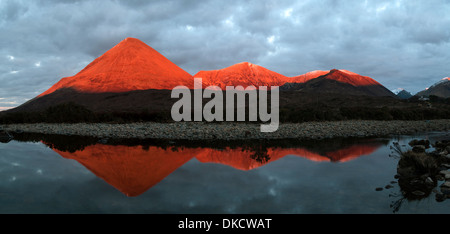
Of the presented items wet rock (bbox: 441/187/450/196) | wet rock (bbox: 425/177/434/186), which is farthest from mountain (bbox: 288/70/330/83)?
wet rock (bbox: 441/187/450/196)

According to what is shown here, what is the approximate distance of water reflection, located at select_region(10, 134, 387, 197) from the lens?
10734mm

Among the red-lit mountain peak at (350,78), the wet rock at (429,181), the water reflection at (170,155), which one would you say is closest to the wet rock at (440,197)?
the wet rock at (429,181)

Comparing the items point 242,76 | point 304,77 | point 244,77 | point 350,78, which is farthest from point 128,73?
A: point 350,78

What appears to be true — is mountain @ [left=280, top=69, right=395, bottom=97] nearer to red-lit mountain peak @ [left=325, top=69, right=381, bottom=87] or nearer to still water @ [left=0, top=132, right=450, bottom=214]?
red-lit mountain peak @ [left=325, top=69, right=381, bottom=87]

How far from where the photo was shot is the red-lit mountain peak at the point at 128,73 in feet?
292

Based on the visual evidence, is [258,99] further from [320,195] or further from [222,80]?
[222,80]

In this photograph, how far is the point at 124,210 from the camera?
7027mm

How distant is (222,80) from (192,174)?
450 feet

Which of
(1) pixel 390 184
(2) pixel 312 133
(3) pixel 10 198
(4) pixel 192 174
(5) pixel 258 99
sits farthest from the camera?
(5) pixel 258 99

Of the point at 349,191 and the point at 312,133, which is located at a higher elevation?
the point at 312,133

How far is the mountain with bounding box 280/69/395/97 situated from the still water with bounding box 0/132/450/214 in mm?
113916

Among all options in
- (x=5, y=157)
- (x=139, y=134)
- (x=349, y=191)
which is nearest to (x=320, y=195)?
(x=349, y=191)

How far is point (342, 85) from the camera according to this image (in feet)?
466

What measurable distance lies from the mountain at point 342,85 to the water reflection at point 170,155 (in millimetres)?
109931
